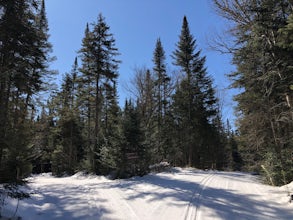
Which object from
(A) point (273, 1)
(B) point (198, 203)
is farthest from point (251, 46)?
(B) point (198, 203)

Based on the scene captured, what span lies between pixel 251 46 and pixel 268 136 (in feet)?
18.1

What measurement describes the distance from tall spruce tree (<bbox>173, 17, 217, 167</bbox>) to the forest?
119 mm

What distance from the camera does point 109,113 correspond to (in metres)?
31.1

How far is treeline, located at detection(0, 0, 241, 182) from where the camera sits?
12602 mm

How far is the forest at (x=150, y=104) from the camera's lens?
935 cm

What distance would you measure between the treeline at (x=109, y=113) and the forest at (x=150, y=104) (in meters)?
0.08

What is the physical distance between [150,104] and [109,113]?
10783 mm

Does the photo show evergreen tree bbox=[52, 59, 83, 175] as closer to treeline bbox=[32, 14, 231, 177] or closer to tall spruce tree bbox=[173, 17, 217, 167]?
treeline bbox=[32, 14, 231, 177]

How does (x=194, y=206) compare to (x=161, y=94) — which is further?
(x=161, y=94)

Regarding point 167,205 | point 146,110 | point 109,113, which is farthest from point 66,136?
point 167,205

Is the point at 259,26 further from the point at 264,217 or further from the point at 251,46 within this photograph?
the point at 264,217

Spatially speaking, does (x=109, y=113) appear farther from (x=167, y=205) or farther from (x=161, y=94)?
(x=167, y=205)

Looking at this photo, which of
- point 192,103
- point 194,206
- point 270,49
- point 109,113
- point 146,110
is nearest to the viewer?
point 194,206

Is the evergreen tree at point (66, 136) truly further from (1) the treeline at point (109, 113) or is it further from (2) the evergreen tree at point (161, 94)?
(2) the evergreen tree at point (161, 94)
